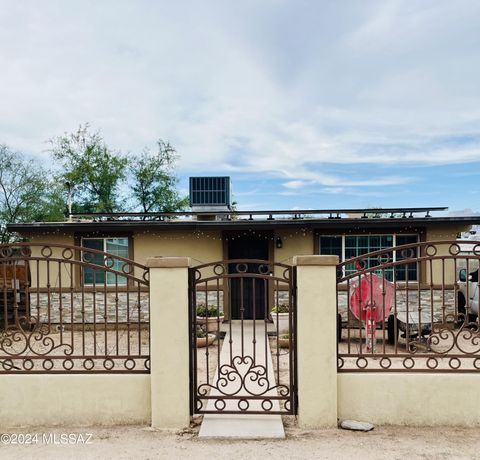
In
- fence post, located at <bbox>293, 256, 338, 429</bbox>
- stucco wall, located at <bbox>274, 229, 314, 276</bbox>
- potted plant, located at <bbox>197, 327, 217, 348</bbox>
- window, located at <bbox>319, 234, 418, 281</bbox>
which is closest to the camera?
fence post, located at <bbox>293, 256, 338, 429</bbox>

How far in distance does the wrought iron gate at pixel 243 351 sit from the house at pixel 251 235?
666 millimetres

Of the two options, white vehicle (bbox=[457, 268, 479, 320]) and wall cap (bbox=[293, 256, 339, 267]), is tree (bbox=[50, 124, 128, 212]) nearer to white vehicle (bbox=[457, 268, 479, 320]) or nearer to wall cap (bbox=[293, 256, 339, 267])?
white vehicle (bbox=[457, 268, 479, 320])

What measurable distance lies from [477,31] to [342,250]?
5655mm

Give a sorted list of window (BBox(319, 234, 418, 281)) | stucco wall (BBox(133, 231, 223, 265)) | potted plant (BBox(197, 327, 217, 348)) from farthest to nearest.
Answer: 1. stucco wall (BBox(133, 231, 223, 265))
2. window (BBox(319, 234, 418, 281))
3. potted plant (BBox(197, 327, 217, 348))

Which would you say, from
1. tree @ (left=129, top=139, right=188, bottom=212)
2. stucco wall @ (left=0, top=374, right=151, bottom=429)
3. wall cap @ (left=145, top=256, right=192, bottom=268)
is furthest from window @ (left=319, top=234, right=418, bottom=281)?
tree @ (left=129, top=139, right=188, bottom=212)

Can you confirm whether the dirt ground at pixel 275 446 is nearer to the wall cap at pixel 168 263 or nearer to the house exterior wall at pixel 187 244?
the wall cap at pixel 168 263

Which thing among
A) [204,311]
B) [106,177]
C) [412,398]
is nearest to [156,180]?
[106,177]

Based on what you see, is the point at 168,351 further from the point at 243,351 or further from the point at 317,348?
the point at 317,348

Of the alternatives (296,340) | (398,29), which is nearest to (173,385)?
(296,340)

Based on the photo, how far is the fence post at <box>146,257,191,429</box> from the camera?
3988 mm

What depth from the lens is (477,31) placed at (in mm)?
8555

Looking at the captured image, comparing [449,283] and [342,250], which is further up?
[342,250]

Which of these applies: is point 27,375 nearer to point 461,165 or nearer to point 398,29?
point 398,29

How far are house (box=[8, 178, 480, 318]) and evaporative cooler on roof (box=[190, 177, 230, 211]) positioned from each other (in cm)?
235
